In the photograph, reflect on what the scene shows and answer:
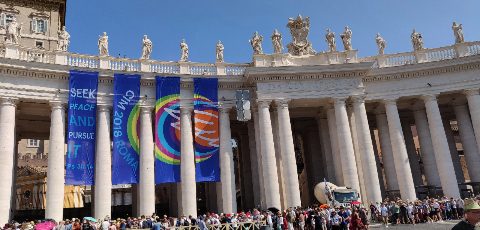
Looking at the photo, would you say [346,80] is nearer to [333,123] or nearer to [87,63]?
[333,123]

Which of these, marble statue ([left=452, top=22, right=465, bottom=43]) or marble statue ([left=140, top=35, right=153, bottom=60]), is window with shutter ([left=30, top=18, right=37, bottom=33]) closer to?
marble statue ([left=140, top=35, right=153, bottom=60])

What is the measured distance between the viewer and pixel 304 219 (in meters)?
24.7

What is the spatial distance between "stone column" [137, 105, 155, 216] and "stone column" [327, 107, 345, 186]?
14.2 metres

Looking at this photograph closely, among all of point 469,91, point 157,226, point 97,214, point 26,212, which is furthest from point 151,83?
point 469,91

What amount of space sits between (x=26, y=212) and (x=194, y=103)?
18052 mm

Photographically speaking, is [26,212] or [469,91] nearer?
[469,91]

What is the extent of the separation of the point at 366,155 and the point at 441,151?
246 inches

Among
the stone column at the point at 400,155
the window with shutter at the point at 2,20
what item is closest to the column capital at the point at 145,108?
the stone column at the point at 400,155

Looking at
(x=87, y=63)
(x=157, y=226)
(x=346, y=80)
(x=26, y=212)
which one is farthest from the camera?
(x=26, y=212)


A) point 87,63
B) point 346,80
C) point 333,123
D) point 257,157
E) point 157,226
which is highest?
point 87,63

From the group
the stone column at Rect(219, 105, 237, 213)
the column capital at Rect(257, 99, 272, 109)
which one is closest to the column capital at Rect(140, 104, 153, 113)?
the stone column at Rect(219, 105, 237, 213)

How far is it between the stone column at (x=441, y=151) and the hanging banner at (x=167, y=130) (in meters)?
20.0

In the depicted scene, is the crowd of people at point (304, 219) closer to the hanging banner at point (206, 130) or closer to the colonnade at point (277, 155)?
the colonnade at point (277, 155)

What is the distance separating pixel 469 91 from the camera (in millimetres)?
34094
